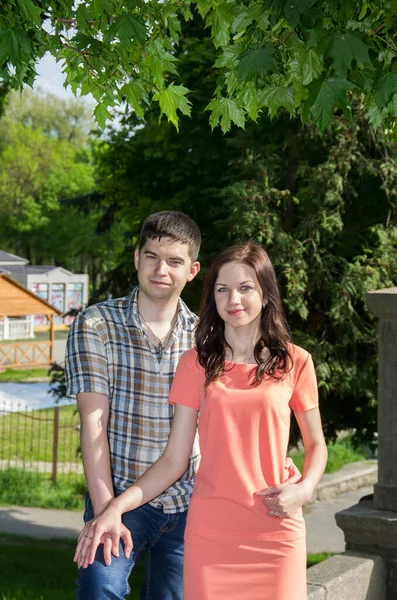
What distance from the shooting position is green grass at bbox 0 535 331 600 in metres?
9.23

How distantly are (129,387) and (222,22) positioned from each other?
1.81 m

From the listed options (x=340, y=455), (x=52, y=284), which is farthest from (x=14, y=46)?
(x=52, y=284)

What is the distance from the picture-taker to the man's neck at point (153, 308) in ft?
11.3

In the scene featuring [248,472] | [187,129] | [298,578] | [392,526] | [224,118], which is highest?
[187,129]

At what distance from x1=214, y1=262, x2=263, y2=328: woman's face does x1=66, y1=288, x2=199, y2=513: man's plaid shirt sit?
37 cm

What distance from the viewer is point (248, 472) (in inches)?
118

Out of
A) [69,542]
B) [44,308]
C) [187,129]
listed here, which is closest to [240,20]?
[187,129]

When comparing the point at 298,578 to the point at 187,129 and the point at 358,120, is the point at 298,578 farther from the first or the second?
the point at 187,129

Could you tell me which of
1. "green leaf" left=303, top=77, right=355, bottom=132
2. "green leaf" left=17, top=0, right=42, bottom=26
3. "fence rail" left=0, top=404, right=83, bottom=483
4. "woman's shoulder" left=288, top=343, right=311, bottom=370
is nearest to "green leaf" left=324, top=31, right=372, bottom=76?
"green leaf" left=303, top=77, right=355, bottom=132

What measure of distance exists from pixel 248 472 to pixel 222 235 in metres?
9.03

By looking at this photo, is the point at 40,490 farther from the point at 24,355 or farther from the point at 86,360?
the point at 24,355

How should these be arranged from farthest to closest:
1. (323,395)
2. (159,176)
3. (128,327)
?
(159,176), (323,395), (128,327)

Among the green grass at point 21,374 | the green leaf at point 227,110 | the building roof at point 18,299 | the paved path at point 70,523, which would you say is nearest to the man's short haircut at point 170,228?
the green leaf at point 227,110

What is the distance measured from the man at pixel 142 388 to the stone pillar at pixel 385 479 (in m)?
3.22
